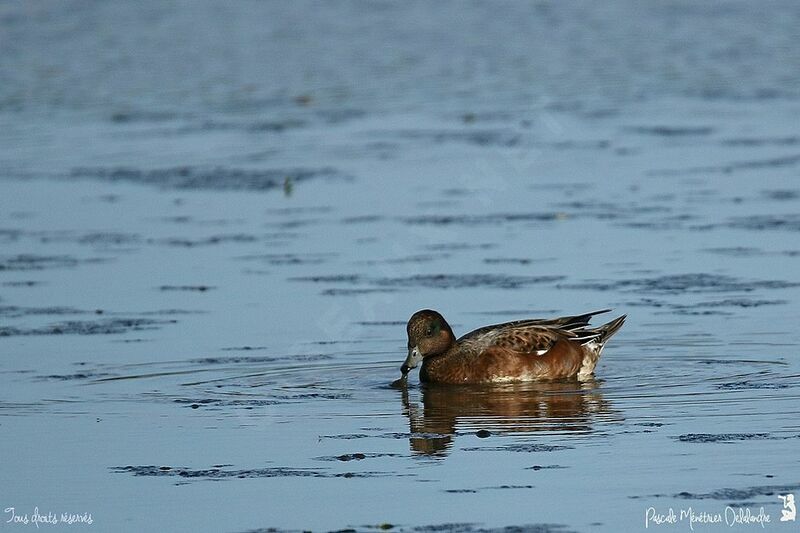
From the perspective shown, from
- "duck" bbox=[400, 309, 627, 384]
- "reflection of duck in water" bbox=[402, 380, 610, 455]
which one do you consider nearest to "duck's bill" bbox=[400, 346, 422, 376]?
"duck" bbox=[400, 309, 627, 384]

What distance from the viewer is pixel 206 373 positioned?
12.2 metres

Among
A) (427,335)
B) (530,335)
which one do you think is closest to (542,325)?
(530,335)

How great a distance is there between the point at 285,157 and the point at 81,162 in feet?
7.65

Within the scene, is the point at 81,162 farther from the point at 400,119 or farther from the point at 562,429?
the point at 562,429

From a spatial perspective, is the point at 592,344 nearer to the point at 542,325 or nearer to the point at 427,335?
the point at 542,325

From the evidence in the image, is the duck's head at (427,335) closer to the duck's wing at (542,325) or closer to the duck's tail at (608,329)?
the duck's wing at (542,325)

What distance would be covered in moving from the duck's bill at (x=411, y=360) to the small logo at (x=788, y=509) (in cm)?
398

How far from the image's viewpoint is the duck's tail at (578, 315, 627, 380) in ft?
40.3

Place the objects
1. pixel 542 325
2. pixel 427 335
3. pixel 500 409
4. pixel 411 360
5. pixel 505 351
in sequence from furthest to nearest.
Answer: pixel 542 325, pixel 427 335, pixel 505 351, pixel 411 360, pixel 500 409

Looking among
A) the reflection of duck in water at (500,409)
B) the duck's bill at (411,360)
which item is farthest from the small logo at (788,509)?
the duck's bill at (411,360)

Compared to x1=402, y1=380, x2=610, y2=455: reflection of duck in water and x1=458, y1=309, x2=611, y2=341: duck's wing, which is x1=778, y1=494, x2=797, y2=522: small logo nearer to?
x1=402, y1=380, x2=610, y2=455: reflection of duck in water

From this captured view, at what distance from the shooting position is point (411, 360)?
39.9ft

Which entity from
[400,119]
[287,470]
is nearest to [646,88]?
[400,119]

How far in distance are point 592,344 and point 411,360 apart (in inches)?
47.1
